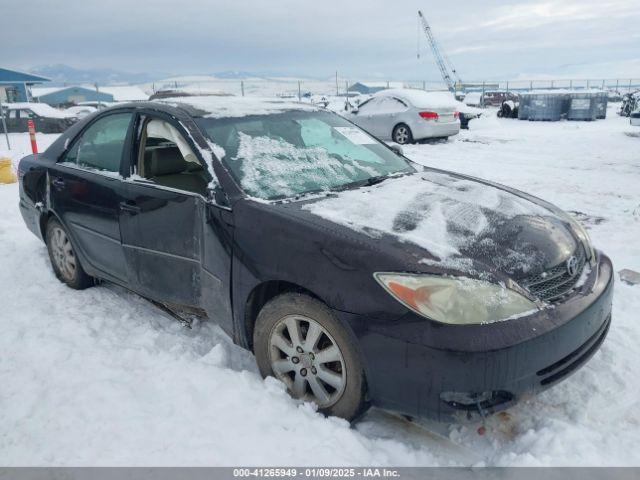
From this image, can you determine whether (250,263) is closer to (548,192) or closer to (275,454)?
(275,454)

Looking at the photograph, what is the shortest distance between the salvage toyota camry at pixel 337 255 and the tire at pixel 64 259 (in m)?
0.29

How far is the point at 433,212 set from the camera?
2.68 m

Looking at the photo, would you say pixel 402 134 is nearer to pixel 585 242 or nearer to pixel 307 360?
pixel 585 242

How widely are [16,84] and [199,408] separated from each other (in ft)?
177

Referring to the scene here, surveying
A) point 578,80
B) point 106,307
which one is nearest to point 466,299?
point 106,307

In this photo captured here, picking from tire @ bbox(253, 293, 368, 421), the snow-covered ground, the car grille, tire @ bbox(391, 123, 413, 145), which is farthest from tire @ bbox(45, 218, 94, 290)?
tire @ bbox(391, 123, 413, 145)

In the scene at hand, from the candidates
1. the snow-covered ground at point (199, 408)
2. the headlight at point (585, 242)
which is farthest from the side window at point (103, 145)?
the headlight at point (585, 242)

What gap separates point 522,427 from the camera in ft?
8.04

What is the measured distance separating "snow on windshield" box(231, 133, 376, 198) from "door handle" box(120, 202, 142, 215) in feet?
2.64

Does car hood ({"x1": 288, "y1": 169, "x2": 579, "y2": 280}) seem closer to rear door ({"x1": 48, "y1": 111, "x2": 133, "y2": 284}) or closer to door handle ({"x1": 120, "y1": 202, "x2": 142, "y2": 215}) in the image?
door handle ({"x1": 120, "y1": 202, "x2": 142, "y2": 215})

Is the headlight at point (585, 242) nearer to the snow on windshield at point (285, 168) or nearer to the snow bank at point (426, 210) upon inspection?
the snow bank at point (426, 210)

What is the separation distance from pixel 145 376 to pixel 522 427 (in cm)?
205

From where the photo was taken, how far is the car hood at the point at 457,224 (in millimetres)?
2275

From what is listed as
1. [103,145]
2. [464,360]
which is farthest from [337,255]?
[103,145]
